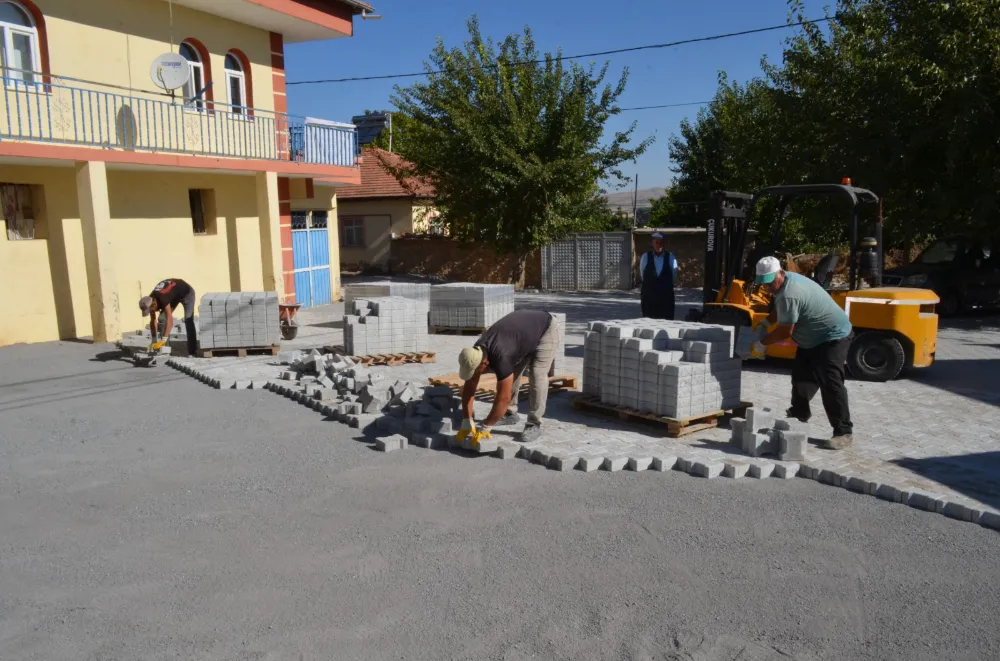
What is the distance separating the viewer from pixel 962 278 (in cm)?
1711

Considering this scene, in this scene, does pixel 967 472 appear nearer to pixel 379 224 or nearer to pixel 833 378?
pixel 833 378

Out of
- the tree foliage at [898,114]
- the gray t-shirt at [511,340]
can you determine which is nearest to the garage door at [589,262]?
the tree foliage at [898,114]

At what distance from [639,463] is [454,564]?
229 cm

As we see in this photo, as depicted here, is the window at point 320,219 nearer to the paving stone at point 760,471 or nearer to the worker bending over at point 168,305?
the worker bending over at point 168,305

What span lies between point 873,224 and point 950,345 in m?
3.74

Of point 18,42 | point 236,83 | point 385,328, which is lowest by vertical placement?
point 385,328

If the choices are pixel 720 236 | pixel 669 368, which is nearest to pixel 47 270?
pixel 720 236

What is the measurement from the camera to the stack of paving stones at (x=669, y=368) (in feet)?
24.5

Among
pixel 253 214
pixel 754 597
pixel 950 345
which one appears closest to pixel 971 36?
pixel 950 345

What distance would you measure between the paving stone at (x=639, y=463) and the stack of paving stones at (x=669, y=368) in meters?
0.85

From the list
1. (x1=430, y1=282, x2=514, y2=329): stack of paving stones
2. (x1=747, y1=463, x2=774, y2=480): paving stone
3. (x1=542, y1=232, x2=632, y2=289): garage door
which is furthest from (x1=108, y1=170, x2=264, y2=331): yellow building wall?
(x1=747, y1=463, x2=774, y2=480): paving stone

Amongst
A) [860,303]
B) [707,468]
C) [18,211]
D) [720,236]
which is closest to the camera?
[707,468]

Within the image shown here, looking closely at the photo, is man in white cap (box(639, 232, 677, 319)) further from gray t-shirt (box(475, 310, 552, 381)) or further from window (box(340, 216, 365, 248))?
window (box(340, 216, 365, 248))

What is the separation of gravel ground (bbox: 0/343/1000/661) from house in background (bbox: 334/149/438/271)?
937 inches
